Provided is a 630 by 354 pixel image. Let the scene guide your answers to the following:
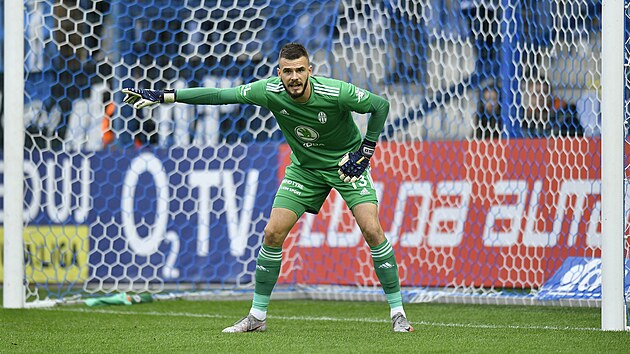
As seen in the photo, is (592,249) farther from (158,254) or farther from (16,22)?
(16,22)

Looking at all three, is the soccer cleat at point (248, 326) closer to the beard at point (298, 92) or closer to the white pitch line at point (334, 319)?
the white pitch line at point (334, 319)

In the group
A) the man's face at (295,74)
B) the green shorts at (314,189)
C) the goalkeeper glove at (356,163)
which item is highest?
the man's face at (295,74)

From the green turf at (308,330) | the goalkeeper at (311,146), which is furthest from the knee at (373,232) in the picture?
the green turf at (308,330)

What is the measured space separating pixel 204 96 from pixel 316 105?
0.61 metres

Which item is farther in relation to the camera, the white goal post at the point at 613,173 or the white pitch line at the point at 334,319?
the white pitch line at the point at 334,319

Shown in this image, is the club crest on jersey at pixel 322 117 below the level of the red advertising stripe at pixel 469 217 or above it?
above

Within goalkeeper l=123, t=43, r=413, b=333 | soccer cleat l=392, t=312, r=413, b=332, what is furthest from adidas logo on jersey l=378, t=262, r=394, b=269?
soccer cleat l=392, t=312, r=413, b=332

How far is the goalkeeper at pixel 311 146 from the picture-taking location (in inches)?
233

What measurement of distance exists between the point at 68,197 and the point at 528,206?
12.5 feet

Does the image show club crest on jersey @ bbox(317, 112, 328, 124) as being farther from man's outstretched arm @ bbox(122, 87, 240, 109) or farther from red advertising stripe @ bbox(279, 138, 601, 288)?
red advertising stripe @ bbox(279, 138, 601, 288)

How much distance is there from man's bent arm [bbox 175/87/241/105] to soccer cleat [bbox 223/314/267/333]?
1212 millimetres

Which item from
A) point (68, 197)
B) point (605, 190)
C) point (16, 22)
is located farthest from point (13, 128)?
point (605, 190)

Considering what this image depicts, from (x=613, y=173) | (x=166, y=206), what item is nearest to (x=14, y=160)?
(x=166, y=206)

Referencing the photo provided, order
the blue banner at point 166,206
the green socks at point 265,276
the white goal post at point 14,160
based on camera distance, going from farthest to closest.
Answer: the blue banner at point 166,206 → the white goal post at point 14,160 → the green socks at point 265,276
